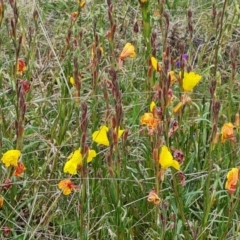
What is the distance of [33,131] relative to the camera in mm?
2547

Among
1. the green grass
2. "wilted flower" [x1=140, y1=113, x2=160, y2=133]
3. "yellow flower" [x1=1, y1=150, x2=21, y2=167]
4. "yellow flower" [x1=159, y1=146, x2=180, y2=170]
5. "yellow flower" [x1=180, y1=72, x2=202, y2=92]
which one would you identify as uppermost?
"yellow flower" [x1=180, y1=72, x2=202, y2=92]

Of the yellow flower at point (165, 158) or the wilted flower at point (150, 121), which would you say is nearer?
the yellow flower at point (165, 158)

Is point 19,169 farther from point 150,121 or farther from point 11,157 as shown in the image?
point 150,121

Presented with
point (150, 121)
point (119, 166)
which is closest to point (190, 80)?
point (150, 121)

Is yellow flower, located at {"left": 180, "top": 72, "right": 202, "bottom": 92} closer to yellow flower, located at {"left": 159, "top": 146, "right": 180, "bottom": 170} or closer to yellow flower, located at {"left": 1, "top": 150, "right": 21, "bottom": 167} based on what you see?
yellow flower, located at {"left": 159, "top": 146, "right": 180, "bottom": 170}

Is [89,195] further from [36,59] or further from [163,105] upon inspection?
[36,59]

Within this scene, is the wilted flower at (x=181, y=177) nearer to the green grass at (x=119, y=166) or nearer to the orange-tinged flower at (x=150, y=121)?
the green grass at (x=119, y=166)

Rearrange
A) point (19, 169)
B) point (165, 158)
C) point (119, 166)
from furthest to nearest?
point (19, 169) → point (119, 166) → point (165, 158)

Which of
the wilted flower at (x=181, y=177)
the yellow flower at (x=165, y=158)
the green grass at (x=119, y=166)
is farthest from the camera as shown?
the wilted flower at (x=181, y=177)

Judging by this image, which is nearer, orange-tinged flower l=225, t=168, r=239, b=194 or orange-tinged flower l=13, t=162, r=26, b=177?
orange-tinged flower l=225, t=168, r=239, b=194

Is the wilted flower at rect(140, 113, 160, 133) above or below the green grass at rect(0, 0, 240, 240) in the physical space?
above

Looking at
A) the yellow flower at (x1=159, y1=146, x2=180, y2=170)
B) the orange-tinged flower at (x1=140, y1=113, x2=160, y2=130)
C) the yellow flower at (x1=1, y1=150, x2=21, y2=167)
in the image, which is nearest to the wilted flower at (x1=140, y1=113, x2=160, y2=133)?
the orange-tinged flower at (x1=140, y1=113, x2=160, y2=130)

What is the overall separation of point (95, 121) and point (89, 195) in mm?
268

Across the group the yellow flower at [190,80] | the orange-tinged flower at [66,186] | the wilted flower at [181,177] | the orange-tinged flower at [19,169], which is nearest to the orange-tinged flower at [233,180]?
the wilted flower at [181,177]
